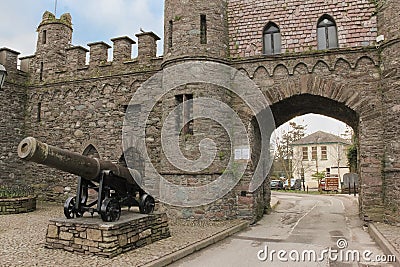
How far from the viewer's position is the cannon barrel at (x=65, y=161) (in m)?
5.21

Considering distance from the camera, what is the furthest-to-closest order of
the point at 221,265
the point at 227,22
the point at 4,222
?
the point at 227,22 < the point at 4,222 < the point at 221,265

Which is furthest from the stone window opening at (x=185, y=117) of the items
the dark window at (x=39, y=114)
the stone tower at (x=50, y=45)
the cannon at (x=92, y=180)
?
the dark window at (x=39, y=114)

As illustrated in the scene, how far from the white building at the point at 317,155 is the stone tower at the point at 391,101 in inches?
1160

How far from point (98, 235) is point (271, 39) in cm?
796

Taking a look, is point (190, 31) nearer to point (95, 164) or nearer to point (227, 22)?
point (227, 22)

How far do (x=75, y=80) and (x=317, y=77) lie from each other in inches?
342

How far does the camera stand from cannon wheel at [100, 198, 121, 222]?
6.20m

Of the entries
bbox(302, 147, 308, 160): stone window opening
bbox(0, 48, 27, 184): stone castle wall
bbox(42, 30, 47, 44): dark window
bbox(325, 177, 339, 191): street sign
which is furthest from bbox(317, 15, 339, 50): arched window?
bbox(302, 147, 308, 160): stone window opening

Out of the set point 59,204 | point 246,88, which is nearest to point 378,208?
point 246,88

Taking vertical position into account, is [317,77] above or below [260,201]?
above

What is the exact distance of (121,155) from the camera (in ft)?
39.8

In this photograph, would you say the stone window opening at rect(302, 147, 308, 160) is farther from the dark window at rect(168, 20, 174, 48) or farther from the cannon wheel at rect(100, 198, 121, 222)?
the cannon wheel at rect(100, 198, 121, 222)

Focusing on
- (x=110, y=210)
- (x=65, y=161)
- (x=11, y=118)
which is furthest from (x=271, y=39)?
(x=11, y=118)

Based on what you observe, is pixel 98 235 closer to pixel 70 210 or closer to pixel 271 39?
pixel 70 210
